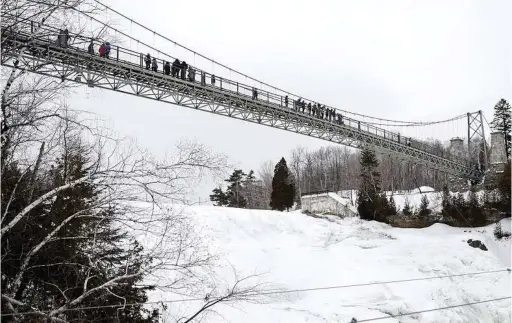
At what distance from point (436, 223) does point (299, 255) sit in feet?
35.4

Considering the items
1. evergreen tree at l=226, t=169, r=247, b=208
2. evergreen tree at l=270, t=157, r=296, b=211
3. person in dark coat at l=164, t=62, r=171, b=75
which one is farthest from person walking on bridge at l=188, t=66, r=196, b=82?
evergreen tree at l=226, t=169, r=247, b=208

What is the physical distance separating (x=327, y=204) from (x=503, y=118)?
38.7 meters

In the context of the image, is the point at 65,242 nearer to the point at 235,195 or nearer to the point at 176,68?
the point at 176,68

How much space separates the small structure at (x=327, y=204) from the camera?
1209 inches

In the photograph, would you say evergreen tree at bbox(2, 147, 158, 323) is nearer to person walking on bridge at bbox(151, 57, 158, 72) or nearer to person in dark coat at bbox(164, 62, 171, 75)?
person walking on bridge at bbox(151, 57, 158, 72)

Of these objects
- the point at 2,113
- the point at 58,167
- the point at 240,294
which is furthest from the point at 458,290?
the point at 2,113

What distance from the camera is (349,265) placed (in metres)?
18.3

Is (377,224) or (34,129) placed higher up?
(34,129)

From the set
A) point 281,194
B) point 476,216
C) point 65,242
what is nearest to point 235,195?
point 281,194

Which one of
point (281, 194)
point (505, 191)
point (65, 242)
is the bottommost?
point (65, 242)

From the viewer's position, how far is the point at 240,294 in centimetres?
668

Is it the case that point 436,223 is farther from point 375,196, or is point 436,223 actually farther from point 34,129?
point 34,129

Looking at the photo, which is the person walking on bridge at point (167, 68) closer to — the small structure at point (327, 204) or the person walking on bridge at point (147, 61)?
the person walking on bridge at point (147, 61)

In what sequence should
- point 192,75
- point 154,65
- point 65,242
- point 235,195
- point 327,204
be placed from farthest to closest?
point 235,195 → point 327,204 → point 192,75 → point 154,65 → point 65,242
